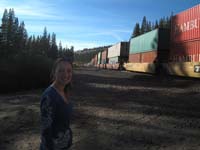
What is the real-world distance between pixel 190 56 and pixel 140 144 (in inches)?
598

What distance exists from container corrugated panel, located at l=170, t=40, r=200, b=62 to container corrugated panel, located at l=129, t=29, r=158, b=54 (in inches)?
168

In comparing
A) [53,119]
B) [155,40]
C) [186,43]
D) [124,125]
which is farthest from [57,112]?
[155,40]

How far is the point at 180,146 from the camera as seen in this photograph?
6.62 m

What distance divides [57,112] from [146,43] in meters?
30.0

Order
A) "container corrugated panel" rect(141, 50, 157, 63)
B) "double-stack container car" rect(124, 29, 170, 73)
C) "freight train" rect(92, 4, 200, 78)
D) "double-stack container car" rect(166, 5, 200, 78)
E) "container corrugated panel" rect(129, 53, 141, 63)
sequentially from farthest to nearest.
A: 1. "container corrugated panel" rect(129, 53, 141, 63)
2. "container corrugated panel" rect(141, 50, 157, 63)
3. "double-stack container car" rect(124, 29, 170, 73)
4. "freight train" rect(92, 4, 200, 78)
5. "double-stack container car" rect(166, 5, 200, 78)

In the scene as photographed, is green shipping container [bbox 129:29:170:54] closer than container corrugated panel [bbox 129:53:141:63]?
Yes

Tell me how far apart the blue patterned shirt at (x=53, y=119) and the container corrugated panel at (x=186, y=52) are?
1787 centimetres

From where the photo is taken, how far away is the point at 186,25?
2197 centimetres

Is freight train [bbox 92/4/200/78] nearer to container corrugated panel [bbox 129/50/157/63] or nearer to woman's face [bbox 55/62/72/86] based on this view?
container corrugated panel [bbox 129/50/157/63]

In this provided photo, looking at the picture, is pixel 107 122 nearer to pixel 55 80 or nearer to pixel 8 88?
pixel 55 80

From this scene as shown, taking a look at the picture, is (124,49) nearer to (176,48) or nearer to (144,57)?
(144,57)

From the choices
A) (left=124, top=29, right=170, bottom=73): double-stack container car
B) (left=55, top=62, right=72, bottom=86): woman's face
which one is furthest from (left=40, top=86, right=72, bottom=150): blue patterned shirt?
(left=124, top=29, right=170, bottom=73): double-stack container car

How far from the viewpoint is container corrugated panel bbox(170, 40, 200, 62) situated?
20120 mm

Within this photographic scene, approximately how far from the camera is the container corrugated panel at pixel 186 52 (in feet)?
66.0
